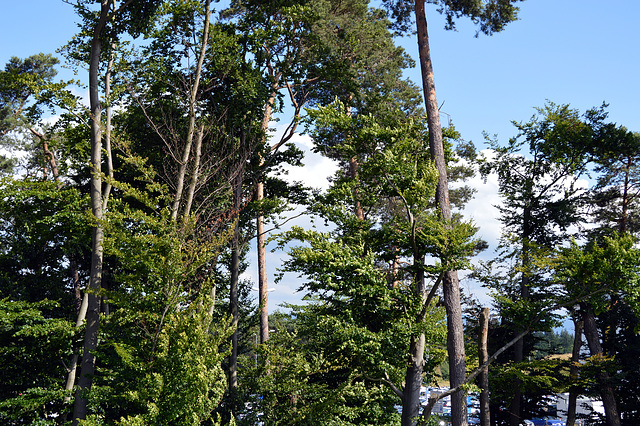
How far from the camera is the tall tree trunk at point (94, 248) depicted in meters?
13.1

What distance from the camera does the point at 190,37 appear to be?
1602 cm

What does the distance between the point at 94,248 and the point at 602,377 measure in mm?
18943

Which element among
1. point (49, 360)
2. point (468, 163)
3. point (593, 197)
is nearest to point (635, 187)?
point (593, 197)

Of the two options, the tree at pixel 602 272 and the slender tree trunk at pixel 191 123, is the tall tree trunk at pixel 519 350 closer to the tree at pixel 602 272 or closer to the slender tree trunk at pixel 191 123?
the tree at pixel 602 272

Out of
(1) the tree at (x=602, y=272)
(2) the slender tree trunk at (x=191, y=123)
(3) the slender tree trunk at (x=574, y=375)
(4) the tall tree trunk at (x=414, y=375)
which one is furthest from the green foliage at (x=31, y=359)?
(3) the slender tree trunk at (x=574, y=375)

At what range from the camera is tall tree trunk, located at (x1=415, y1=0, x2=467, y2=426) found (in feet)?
40.5

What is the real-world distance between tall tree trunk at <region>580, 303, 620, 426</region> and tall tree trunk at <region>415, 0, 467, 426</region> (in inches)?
371

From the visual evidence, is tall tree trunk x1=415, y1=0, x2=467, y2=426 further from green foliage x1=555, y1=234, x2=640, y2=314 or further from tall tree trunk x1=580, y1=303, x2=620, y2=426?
tall tree trunk x1=580, y1=303, x2=620, y2=426

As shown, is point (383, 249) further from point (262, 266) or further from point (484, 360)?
point (262, 266)

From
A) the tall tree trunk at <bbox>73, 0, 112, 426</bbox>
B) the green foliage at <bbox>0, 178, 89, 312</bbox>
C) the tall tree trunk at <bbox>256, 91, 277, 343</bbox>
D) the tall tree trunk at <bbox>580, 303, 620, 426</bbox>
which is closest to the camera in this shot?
the tall tree trunk at <bbox>73, 0, 112, 426</bbox>

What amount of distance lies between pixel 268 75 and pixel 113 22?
512 centimetres

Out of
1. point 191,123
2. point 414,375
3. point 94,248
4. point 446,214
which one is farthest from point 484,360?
point 94,248

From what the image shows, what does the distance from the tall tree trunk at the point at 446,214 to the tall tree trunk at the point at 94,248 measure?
28.9 ft

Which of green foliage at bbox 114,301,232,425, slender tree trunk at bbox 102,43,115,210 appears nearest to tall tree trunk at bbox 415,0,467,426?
green foliage at bbox 114,301,232,425
